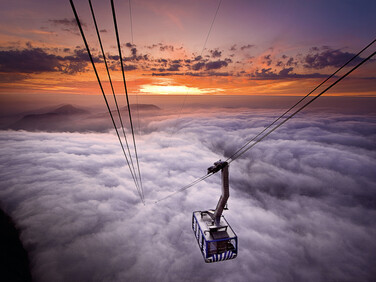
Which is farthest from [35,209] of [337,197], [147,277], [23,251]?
[337,197]

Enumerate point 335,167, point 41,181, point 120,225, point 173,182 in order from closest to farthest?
1. point 120,225
2. point 41,181
3. point 173,182
4. point 335,167

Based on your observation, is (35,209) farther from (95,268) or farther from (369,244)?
(369,244)

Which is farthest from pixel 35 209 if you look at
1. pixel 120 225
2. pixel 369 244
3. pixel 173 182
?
pixel 369 244

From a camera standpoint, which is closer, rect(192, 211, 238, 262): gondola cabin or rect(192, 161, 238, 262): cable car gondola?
rect(192, 161, 238, 262): cable car gondola

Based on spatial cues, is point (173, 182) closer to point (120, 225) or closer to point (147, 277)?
point (120, 225)

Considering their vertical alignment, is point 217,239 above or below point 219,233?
above

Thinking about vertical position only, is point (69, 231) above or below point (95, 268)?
above

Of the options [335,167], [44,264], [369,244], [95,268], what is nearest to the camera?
[44,264]

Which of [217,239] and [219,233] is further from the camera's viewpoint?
[219,233]

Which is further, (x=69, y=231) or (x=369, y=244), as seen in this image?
(x=369, y=244)

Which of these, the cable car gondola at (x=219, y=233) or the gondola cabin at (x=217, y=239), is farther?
the gondola cabin at (x=217, y=239)

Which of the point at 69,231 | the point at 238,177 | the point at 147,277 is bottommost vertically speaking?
the point at 238,177
